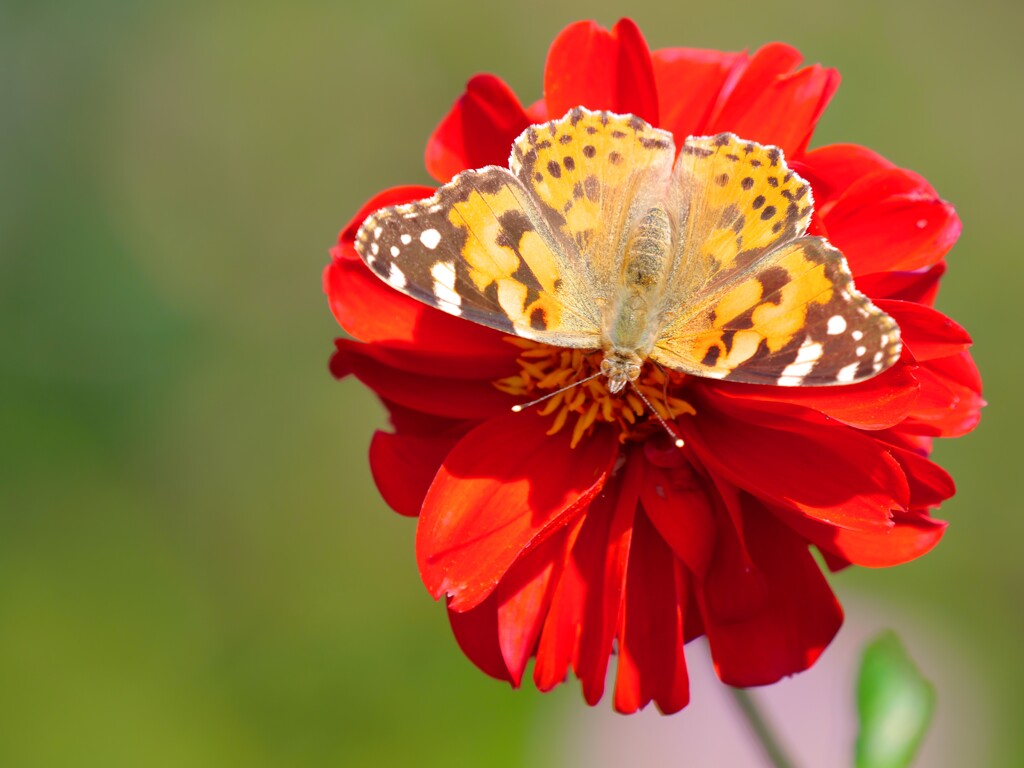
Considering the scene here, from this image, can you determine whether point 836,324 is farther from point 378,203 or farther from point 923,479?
point 378,203

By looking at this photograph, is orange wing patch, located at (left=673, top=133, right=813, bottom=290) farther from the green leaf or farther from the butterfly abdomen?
the green leaf

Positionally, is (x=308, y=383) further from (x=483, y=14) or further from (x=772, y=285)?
(x=772, y=285)

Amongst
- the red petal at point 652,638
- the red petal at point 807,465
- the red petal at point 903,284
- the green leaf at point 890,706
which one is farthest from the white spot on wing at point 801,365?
the green leaf at point 890,706

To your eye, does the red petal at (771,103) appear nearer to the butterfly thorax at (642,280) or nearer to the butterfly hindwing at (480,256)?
the butterfly thorax at (642,280)

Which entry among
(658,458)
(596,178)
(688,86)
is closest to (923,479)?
(658,458)

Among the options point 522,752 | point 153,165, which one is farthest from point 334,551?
point 153,165

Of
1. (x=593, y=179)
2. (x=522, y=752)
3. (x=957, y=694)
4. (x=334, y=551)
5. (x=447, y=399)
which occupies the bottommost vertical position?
(x=957, y=694)

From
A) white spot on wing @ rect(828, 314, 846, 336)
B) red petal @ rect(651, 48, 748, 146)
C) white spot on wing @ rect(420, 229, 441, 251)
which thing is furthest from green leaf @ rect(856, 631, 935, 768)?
white spot on wing @ rect(420, 229, 441, 251)
